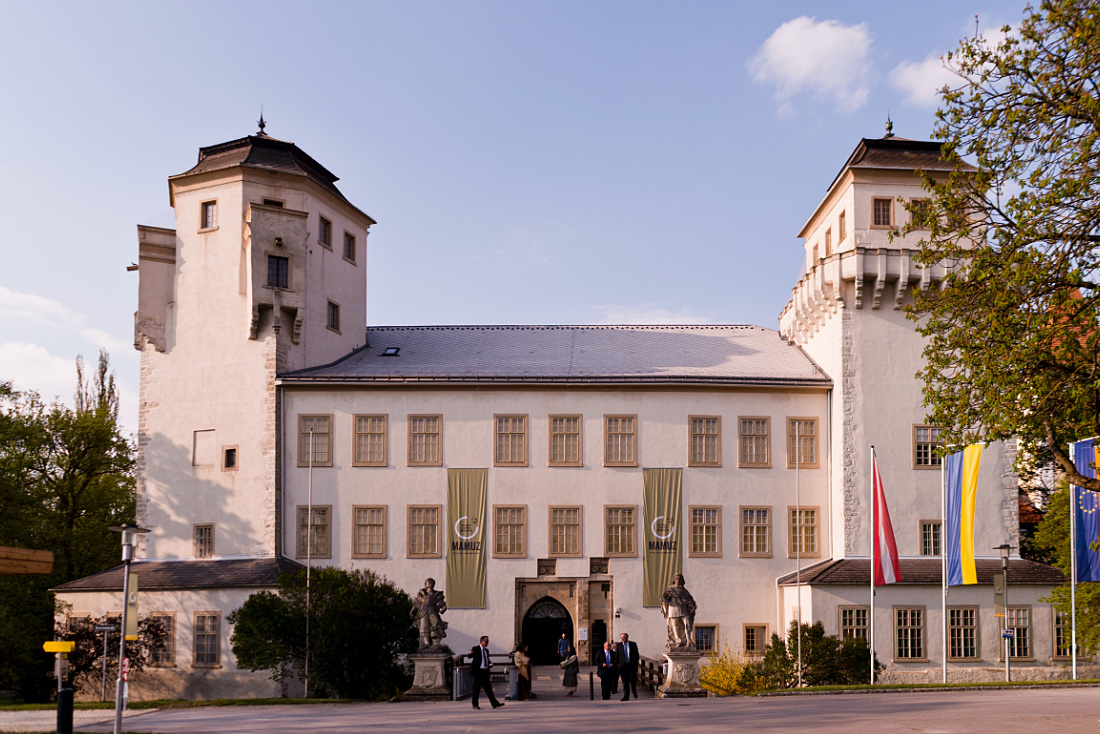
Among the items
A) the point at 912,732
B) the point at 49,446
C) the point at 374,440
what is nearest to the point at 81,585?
the point at 374,440

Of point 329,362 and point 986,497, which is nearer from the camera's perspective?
point 986,497

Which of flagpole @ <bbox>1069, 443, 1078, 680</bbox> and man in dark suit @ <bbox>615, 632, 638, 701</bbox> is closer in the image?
man in dark suit @ <bbox>615, 632, 638, 701</bbox>

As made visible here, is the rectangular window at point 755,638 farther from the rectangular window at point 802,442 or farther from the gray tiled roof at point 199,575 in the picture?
the gray tiled roof at point 199,575

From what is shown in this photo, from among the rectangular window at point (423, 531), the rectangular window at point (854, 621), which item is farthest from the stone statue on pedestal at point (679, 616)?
the rectangular window at point (423, 531)

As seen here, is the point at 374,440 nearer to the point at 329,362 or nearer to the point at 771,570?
the point at 329,362

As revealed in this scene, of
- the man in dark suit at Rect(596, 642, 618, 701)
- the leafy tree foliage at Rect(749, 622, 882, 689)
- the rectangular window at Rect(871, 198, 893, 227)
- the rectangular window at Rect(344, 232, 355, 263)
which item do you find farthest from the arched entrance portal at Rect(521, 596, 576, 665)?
the rectangular window at Rect(871, 198, 893, 227)

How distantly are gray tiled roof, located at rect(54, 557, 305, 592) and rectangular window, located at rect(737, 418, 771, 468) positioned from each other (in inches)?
614

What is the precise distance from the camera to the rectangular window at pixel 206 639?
112 feet

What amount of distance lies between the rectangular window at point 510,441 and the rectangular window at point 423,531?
2.77m

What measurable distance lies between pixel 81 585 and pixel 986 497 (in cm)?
3023

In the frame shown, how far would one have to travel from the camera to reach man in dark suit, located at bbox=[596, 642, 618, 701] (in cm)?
2602

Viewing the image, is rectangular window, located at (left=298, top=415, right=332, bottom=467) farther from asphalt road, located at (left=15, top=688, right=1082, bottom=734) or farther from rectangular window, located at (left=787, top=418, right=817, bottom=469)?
rectangular window, located at (left=787, top=418, right=817, bottom=469)

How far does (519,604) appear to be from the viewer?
3609cm

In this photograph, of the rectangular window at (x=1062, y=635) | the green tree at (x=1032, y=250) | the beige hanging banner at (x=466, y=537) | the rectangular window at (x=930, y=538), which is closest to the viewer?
the green tree at (x=1032, y=250)
